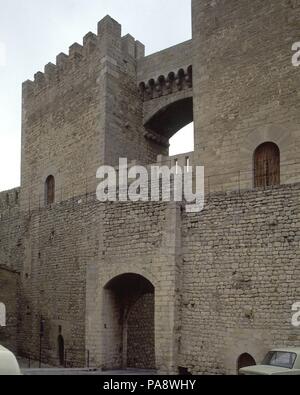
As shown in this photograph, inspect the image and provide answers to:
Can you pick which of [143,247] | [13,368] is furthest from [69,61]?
[13,368]

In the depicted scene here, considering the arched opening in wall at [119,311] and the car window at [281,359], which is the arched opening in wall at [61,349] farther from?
the car window at [281,359]

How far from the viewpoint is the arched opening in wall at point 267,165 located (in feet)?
42.7

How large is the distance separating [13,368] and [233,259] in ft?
20.2

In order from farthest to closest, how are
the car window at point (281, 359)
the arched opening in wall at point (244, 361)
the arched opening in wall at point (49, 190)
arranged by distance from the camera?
1. the arched opening in wall at point (49, 190)
2. the arched opening in wall at point (244, 361)
3. the car window at point (281, 359)

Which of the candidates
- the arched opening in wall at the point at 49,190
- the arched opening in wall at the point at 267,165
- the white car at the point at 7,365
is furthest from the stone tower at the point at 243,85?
the white car at the point at 7,365

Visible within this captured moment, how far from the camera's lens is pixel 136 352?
17.3 m

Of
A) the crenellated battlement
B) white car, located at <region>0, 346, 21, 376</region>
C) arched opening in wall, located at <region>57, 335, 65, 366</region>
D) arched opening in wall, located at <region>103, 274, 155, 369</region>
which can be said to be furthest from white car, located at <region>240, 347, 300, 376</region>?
the crenellated battlement

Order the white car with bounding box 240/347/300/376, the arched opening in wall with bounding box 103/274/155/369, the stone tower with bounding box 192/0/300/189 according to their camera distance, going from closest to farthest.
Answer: the white car with bounding box 240/347/300/376 → the stone tower with bounding box 192/0/300/189 → the arched opening in wall with bounding box 103/274/155/369

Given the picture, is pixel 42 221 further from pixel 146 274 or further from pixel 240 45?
pixel 240 45

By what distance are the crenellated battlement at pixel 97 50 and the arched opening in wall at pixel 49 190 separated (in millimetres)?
3517

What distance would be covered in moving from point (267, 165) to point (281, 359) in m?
5.65

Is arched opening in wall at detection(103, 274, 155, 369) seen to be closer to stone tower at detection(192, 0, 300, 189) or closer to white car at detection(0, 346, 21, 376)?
stone tower at detection(192, 0, 300, 189)

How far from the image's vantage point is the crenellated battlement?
54.9 ft

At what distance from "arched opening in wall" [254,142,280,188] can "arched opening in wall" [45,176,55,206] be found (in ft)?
25.8
